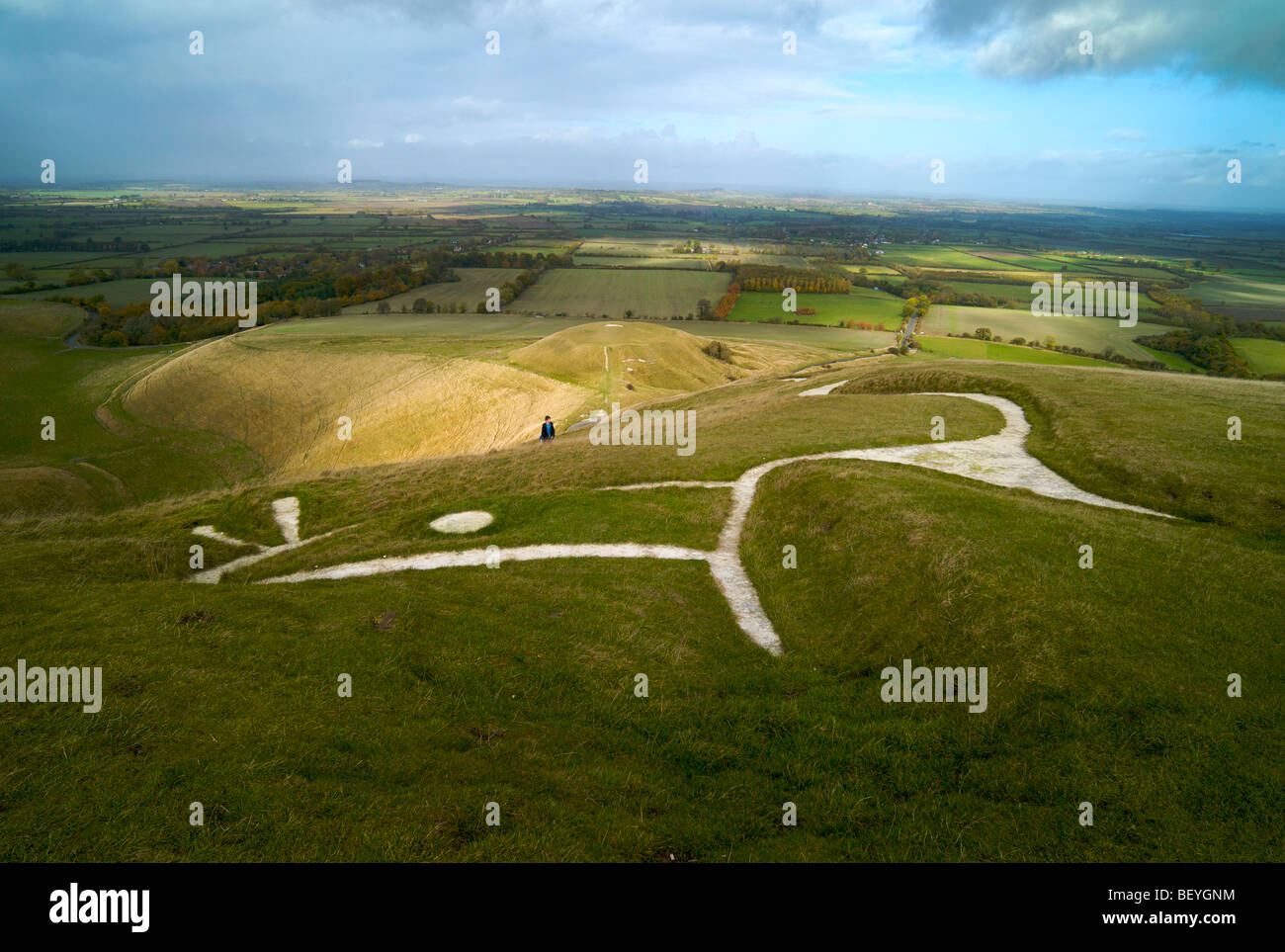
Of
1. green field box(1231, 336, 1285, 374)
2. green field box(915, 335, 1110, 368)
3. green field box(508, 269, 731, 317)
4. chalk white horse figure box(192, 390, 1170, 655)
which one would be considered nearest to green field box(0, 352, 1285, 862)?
chalk white horse figure box(192, 390, 1170, 655)

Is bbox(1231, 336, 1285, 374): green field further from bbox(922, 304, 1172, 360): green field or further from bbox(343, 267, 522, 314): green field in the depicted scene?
bbox(343, 267, 522, 314): green field

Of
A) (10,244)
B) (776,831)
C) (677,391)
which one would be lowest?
(776,831)

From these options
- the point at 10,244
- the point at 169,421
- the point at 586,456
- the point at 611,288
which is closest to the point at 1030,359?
the point at 586,456

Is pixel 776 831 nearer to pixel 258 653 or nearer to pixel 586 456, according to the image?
pixel 258 653

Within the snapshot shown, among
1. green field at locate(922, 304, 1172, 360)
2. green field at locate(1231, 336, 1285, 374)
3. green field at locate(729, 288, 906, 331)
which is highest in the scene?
green field at locate(729, 288, 906, 331)

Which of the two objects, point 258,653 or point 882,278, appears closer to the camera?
point 258,653

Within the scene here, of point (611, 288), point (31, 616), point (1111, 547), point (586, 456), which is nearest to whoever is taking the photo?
point (31, 616)
